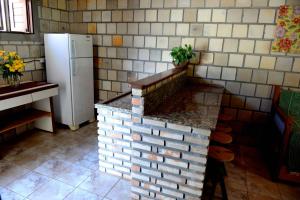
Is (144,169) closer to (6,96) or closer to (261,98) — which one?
(6,96)

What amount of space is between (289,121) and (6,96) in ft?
10.7

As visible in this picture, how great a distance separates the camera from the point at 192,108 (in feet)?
6.72

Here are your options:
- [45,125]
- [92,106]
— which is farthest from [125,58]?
[45,125]

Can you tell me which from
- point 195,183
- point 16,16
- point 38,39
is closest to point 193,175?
point 195,183

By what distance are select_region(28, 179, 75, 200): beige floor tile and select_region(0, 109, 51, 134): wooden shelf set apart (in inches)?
40.7

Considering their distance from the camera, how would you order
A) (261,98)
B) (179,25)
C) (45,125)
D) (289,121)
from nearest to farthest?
(289,121), (261,98), (179,25), (45,125)

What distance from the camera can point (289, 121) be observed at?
86.0 inches

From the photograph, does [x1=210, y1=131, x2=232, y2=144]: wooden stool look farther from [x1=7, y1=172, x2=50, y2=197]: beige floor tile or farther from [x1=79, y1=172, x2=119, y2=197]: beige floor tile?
[x1=7, y1=172, x2=50, y2=197]: beige floor tile

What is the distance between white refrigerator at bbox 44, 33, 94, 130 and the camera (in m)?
3.17

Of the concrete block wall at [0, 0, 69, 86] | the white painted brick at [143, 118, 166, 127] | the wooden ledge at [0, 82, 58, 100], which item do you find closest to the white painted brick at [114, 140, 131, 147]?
the white painted brick at [143, 118, 166, 127]

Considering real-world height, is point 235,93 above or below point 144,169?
above

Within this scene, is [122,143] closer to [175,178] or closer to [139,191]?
[139,191]

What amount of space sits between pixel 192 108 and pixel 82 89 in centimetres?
213

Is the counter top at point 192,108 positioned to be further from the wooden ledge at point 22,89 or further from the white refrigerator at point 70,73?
the wooden ledge at point 22,89
